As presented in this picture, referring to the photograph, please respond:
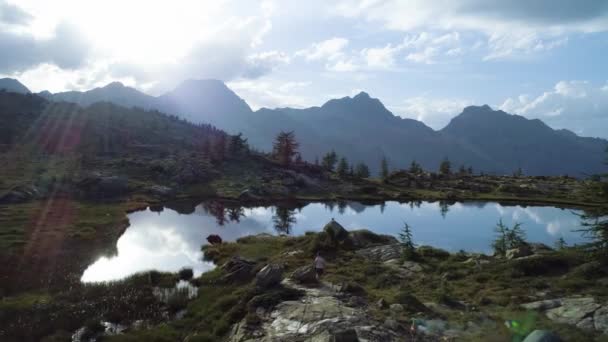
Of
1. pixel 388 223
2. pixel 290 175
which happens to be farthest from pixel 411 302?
pixel 290 175

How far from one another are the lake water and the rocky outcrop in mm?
18451

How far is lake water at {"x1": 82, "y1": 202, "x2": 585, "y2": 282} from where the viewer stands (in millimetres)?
43156

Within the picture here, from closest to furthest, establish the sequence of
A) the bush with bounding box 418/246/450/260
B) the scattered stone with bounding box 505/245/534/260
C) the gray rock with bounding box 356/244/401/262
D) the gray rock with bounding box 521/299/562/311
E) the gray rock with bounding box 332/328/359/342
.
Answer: the gray rock with bounding box 332/328/359/342
the gray rock with bounding box 521/299/562/311
the scattered stone with bounding box 505/245/534/260
the bush with bounding box 418/246/450/260
the gray rock with bounding box 356/244/401/262

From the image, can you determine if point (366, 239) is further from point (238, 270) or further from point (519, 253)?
point (238, 270)

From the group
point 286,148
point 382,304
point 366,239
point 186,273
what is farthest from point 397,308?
point 286,148

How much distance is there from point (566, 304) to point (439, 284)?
788 cm

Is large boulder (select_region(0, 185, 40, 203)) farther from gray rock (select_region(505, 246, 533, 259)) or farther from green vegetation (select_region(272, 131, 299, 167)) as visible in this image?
gray rock (select_region(505, 246, 533, 259))

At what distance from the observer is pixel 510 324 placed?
59.9ft

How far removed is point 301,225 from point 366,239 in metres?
29.7

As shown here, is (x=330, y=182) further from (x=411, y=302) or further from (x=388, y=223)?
(x=411, y=302)

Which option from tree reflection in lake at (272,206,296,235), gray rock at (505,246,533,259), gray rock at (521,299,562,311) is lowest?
tree reflection in lake at (272,206,296,235)

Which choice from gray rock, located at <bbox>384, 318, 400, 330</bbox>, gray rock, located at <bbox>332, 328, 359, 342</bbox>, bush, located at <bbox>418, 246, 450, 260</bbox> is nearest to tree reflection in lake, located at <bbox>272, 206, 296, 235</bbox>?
bush, located at <bbox>418, 246, 450, 260</bbox>

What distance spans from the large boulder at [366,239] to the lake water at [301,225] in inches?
541

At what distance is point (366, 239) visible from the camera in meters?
42.0
